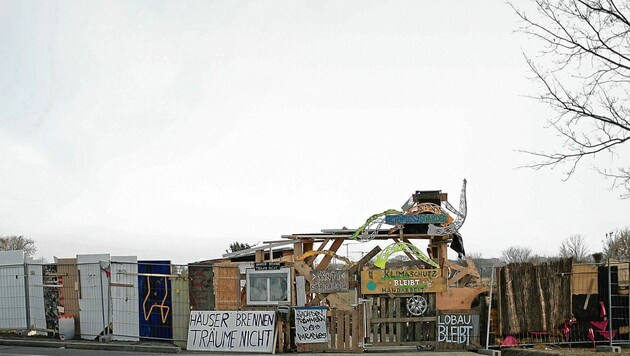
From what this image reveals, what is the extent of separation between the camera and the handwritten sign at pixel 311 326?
19.0 m

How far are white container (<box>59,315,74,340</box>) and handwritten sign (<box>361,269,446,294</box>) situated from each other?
893 centimetres

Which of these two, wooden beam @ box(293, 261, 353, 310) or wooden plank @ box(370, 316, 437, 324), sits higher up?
wooden beam @ box(293, 261, 353, 310)

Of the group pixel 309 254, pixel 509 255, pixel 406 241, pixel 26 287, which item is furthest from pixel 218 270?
pixel 509 255

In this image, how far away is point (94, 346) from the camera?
19.9 metres

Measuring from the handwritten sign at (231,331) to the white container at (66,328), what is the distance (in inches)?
164

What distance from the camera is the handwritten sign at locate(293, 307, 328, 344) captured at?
19.0 meters

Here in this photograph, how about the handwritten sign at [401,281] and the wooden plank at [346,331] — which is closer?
the wooden plank at [346,331]

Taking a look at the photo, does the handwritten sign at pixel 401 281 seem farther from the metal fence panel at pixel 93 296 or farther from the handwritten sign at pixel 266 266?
the metal fence panel at pixel 93 296

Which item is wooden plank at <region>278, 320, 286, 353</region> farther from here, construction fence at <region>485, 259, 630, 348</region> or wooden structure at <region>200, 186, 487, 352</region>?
construction fence at <region>485, 259, 630, 348</region>

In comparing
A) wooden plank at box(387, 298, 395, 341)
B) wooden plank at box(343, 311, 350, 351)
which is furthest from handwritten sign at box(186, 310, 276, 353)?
wooden plank at box(387, 298, 395, 341)

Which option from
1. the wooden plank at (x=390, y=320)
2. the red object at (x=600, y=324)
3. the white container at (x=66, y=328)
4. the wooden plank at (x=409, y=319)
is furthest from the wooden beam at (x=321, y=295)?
the white container at (x=66, y=328)

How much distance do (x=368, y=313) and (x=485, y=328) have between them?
10.5ft

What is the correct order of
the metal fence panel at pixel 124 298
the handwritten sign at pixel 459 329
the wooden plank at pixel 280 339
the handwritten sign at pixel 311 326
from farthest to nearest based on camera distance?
the metal fence panel at pixel 124 298, the handwritten sign at pixel 459 329, the wooden plank at pixel 280 339, the handwritten sign at pixel 311 326

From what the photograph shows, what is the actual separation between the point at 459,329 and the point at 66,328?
1154 cm
